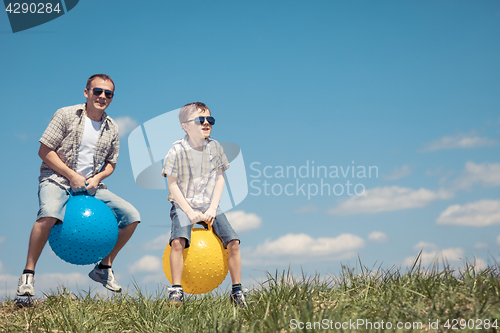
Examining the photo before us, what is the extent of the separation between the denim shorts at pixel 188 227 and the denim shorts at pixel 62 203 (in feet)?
3.56

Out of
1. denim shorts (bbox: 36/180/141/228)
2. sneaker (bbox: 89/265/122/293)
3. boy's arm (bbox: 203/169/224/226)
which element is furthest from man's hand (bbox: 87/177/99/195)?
boy's arm (bbox: 203/169/224/226)

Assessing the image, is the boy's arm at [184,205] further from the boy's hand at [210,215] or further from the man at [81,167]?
the man at [81,167]

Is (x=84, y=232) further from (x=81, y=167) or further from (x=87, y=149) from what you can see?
(x=87, y=149)

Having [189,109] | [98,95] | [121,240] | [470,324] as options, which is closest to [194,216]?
[189,109]

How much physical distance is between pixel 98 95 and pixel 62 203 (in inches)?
67.5

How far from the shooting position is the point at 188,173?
238 inches

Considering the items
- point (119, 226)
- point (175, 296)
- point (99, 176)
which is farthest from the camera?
point (119, 226)

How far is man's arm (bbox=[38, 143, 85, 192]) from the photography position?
20.7ft

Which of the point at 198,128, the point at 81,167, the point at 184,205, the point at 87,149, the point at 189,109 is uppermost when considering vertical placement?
the point at 189,109

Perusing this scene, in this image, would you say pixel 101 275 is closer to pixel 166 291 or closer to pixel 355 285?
pixel 166 291

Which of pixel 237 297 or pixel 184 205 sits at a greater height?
pixel 184 205

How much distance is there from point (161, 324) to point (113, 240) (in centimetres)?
190

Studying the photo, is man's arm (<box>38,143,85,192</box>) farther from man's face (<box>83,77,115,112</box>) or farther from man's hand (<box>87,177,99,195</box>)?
man's face (<box>83,77,115,112</box>)

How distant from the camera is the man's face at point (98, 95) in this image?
6.63 metres
